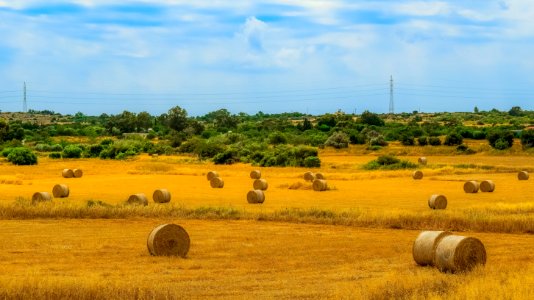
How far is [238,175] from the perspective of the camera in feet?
189

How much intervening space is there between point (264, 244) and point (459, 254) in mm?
7098

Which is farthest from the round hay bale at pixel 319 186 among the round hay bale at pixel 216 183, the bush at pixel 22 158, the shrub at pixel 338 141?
the shrub at pixel 338 141

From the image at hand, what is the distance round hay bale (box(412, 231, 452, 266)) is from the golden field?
60cm

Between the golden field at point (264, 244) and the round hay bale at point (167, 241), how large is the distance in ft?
1.26

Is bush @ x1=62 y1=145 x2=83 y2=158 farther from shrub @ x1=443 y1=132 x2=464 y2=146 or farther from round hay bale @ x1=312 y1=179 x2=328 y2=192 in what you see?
round hay bale @ x1=312 y1=179 x2=328 y2=192

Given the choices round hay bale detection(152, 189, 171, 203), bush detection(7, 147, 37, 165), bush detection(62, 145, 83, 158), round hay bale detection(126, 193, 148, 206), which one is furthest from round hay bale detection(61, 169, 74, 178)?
bush detection(62, 145, 83, 158)

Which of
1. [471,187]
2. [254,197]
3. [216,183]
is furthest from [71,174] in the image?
[471,187]

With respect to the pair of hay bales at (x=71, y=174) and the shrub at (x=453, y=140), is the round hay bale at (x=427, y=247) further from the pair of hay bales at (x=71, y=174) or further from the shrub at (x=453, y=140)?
the shrub at (x=453, y=140)

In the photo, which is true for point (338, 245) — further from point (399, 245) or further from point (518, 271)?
point (518, 271)

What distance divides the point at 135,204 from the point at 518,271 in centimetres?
1825

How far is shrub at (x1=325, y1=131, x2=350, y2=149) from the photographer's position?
9579cm

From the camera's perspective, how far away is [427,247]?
18.7m

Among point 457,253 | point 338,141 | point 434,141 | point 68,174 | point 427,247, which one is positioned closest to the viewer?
point 457,253

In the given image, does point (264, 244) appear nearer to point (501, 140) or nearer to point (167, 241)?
point (167, 241)
